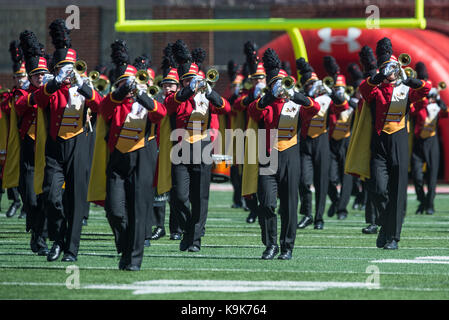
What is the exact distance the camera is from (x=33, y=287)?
865 cm

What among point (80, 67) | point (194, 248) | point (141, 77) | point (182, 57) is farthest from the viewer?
point (194, 248)

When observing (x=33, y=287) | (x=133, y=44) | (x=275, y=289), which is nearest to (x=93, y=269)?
(x=33, y=287)

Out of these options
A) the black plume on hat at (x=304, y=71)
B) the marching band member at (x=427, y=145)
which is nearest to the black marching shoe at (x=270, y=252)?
the black plume on hat at (x=304, y=71)

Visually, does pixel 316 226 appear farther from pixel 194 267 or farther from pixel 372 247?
pixel 194 267

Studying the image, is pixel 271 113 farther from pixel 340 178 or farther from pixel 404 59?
pixel 340 178

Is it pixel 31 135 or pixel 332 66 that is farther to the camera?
pixel 332 66

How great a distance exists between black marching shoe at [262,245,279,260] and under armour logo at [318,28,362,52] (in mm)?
11013

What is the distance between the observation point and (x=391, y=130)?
38.0 feet

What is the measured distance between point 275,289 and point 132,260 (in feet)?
4.99

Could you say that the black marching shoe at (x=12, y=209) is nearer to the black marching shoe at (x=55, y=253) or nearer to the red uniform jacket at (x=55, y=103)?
the black marching shoe at (x=55, y=253)

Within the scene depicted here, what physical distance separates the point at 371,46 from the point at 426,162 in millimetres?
4448

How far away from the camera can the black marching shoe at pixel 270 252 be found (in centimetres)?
1068

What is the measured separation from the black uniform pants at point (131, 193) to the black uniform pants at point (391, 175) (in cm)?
296

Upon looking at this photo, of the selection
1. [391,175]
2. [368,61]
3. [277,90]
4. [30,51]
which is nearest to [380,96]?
[391,175]
